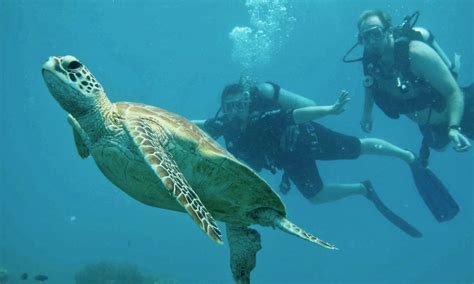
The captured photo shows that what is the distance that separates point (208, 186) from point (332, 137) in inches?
203

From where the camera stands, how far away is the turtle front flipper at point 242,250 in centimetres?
378

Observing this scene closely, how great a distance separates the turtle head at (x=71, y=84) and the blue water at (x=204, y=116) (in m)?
16.4

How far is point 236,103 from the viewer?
7.15 m

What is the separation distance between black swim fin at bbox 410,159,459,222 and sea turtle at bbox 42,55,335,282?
5149 mm

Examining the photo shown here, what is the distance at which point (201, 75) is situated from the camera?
115ft

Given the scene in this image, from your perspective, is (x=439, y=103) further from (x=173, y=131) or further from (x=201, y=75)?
(x=201, y=75)

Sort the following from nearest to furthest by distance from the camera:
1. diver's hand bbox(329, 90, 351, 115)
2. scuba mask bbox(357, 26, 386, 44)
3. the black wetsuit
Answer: diver's hand bbox(329, 90, 351, 115) < the black wetsuit < scuba mask bbox(357, 26, 386, 44)

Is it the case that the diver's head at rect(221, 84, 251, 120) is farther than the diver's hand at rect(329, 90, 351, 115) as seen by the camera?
Yes

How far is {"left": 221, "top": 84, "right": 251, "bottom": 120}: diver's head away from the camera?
23.4 ft

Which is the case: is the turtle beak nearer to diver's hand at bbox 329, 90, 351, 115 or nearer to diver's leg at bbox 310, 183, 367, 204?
diver's hand at bbox 329, 90, 351, 115

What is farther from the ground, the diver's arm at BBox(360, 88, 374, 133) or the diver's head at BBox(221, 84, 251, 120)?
the diver's arm at BBox(360, 88, 374, 133)

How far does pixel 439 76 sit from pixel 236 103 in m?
3.56

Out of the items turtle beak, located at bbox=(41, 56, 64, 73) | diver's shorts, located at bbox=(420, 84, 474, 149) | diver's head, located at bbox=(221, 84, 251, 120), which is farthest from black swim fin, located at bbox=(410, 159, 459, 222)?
turtle beak, located at bbox=(41, 56, 64, 73)

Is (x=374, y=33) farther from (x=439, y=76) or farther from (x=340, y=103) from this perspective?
(x=340, y=103)
